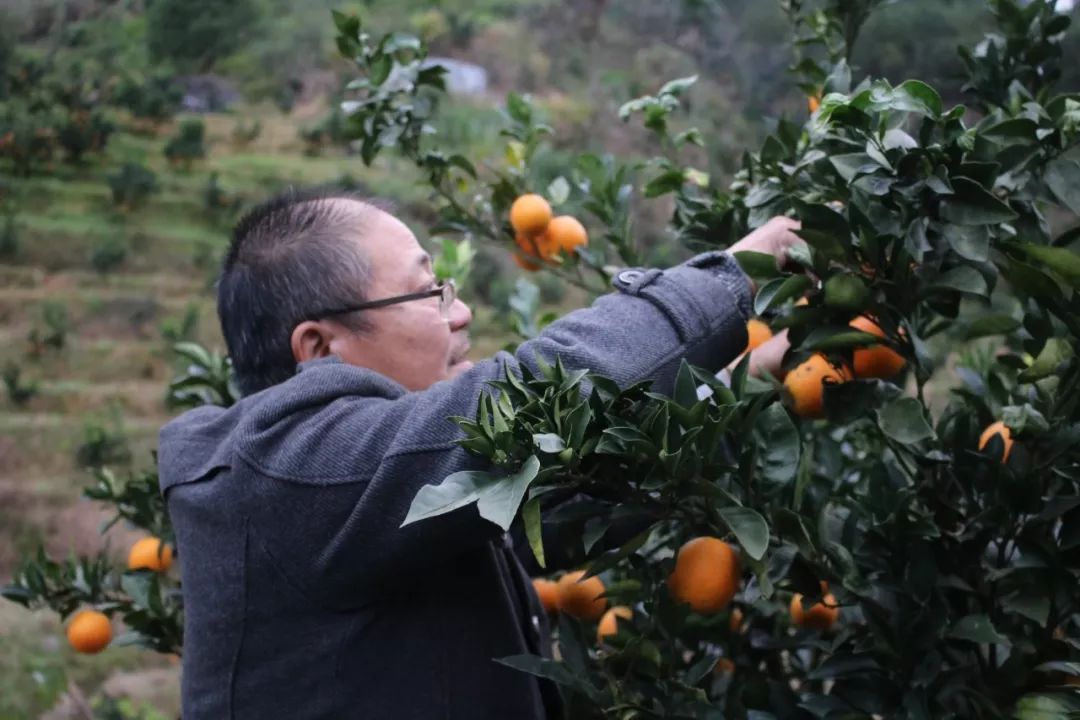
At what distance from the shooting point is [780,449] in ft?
3.17

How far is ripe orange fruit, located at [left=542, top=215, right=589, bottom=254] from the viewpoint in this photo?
4.85 feet

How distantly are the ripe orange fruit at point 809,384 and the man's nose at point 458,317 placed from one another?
32 centimetres

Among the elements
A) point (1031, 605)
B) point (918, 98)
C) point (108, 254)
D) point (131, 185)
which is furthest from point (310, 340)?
point (131, 185)

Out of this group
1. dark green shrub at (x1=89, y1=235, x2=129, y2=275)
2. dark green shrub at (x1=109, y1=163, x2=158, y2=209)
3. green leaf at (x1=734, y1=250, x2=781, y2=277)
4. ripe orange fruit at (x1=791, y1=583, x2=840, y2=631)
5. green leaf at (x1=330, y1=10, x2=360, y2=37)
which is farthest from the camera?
dark green shrub at (x1=109, y1=163, x2=158, y2=209)

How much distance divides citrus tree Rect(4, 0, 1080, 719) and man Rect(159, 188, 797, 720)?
52 mm

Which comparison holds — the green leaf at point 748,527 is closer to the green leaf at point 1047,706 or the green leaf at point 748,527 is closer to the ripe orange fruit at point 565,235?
the green leaf at point 1047,706

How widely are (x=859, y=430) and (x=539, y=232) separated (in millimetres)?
466

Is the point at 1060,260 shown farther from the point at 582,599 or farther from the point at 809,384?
the point at 582,599

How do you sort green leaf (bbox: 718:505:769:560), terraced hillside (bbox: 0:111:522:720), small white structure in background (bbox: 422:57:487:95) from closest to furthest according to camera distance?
green leaf (bbox: 718:505:769:560) < terraced hillside (bbox: 0:111:522:720) < small white structure in background (bbox: 422:57:487:95)

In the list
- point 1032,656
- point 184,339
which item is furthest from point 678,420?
point 184,339

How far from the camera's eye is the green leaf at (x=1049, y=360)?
Result: 38.4 inches

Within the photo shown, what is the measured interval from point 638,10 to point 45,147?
6.82ft

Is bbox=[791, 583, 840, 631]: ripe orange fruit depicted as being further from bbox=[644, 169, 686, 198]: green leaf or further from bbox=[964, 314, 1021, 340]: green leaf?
bbox=[644, 169, 686, 198]: green leaf

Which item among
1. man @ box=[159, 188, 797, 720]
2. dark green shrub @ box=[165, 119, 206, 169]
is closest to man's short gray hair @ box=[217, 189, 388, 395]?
man @ box=[159, 188, 797, 720]
